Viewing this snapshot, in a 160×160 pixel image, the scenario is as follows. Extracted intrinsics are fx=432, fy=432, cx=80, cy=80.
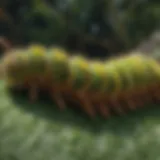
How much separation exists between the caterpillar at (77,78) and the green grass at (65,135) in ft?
0.06

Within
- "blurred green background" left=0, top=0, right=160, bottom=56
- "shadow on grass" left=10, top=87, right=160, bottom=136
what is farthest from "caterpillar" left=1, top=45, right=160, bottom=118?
"blurred green background" left=0, top=0, right=160, bottom=56

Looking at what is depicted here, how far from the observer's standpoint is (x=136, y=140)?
600 mm

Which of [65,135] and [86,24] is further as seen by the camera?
[86,24]

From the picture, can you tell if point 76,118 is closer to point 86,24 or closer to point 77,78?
point 77,78

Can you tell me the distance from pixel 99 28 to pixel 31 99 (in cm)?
64

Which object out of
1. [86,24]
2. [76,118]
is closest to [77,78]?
[76,118]

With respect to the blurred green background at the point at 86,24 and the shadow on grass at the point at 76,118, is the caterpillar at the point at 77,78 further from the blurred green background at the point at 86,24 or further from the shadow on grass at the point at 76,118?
the blurred green background at the point at 86,24

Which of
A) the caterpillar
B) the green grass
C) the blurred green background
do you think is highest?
the blurred green background

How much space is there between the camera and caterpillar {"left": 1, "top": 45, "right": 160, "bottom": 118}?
59 centimetres

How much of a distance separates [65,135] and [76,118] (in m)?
0.05

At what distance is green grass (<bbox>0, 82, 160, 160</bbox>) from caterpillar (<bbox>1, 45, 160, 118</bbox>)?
0.02 m

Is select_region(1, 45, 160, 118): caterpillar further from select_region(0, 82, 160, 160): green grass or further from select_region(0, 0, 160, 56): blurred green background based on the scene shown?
select_region(0, 0, 160, 56): blurred green background

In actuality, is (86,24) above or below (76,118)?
above

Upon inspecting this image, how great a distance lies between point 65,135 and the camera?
22.5 inches
